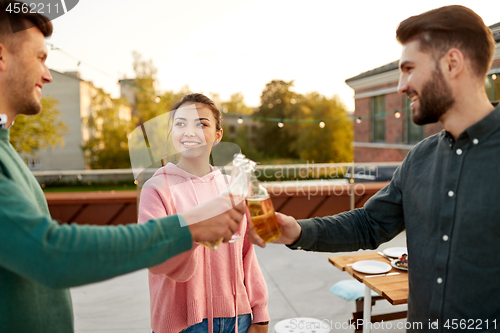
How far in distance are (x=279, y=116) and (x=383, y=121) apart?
92.7 ft

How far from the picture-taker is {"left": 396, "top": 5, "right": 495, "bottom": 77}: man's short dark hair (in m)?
1.15

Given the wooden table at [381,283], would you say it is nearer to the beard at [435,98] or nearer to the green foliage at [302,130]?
the beard at [435,98]

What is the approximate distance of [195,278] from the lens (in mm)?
1418

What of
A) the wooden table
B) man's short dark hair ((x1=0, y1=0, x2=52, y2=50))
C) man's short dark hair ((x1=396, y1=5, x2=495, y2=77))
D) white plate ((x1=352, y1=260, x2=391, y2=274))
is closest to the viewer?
man's short dark hair ((x1=0, y1=0, x2=52, y2=50))

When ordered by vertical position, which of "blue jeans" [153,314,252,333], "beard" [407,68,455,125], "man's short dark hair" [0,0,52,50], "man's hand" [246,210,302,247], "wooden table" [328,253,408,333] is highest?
"man's short dark hair" [0,0,52,50]

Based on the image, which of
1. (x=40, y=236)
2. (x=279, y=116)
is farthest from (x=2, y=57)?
(x=279, y=116)

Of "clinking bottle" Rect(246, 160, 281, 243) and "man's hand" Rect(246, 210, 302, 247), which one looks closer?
"clinking bottle" Rect(246, 160, 281, 243)

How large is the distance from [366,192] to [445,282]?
5441mm

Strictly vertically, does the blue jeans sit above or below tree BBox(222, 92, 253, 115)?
below

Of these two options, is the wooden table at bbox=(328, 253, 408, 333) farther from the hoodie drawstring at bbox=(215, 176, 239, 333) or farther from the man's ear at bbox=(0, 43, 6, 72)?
the man's ear at bbox=(0, 43, 6, 72)

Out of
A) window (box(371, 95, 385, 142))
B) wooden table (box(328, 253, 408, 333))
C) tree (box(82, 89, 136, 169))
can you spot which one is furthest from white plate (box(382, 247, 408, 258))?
tree (box(82, 89, 136, 169))

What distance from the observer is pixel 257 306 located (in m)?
1.57

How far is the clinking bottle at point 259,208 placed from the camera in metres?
1.05

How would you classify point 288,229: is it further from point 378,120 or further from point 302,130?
point 302,130
